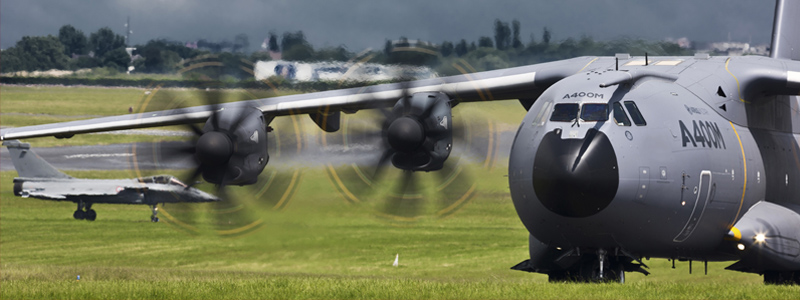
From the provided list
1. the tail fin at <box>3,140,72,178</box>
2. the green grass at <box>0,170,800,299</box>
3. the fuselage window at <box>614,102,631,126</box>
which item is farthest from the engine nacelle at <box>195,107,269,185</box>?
the tail fin at <box>3,140,72,178</box>

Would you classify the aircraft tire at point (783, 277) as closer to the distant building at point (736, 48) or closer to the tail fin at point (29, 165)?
the distant building at point (736, 48)

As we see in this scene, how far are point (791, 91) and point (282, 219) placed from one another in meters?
9.45

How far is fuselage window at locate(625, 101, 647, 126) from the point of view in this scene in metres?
14.5

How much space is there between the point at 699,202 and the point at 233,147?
325 inches

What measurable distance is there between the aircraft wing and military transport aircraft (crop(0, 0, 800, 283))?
0.03m

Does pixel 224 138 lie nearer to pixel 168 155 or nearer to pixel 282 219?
pixel 168 155

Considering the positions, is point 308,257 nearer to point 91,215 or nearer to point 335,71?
point 335,71

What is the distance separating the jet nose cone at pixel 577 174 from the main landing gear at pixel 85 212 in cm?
4188

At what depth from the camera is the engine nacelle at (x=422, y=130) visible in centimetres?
1808

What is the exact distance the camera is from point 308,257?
35281 mm

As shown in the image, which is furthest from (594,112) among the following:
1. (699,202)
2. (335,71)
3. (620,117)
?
(335,71)

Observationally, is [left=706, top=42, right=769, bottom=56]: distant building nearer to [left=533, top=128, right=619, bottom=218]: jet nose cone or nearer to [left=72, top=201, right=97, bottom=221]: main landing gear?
[left=533, top=128, right=619, bottom=218]: jet nose cone

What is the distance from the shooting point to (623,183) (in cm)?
1395

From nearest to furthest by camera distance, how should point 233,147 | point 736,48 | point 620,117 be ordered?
point 620,117 < point 233,147 < point 736,48
